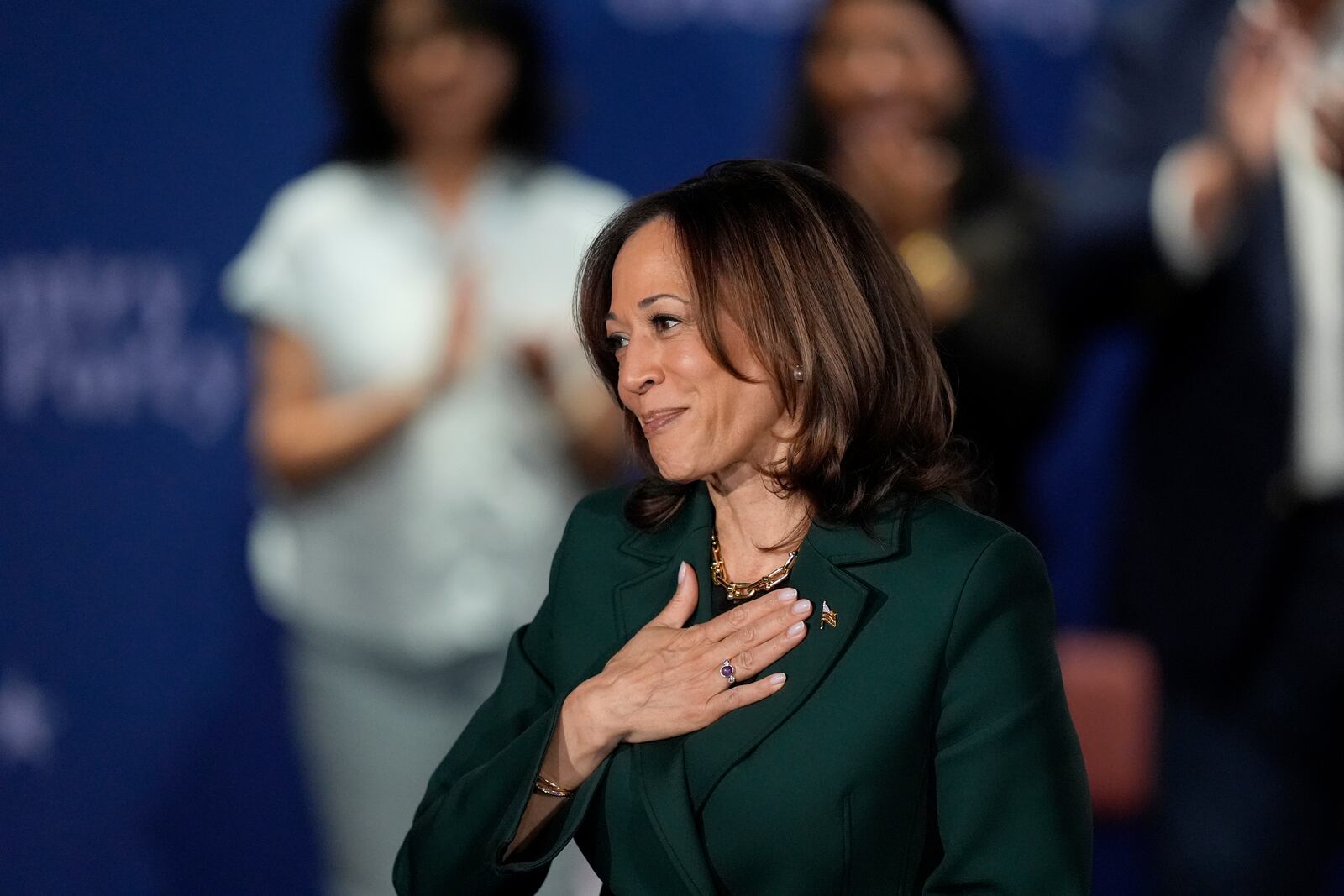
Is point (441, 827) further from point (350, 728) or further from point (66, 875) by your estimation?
point (66, 875)

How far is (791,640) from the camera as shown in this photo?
146 centimetres

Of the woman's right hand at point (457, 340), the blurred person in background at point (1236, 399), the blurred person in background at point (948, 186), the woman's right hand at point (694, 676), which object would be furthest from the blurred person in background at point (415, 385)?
the woman's right hand at point (694, 676)

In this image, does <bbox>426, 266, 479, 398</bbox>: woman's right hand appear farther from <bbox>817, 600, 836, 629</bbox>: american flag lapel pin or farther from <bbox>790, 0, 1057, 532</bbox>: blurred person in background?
<bbox>817, 600, 836, 629</bbox>: american flag lapel pin

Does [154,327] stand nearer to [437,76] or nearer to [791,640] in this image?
[437,76]

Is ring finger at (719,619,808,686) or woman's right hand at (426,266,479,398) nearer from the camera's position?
ring finger at (719,619,808,686)

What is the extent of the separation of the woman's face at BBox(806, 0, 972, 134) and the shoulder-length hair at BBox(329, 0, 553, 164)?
0.64m

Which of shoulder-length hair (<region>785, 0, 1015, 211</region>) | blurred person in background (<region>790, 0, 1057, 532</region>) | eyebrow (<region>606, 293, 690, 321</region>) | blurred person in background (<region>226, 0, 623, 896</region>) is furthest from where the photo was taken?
blurred person in background (<region>226, 0, 623, 896</region>)

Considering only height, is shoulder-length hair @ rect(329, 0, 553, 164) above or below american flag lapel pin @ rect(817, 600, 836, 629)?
above

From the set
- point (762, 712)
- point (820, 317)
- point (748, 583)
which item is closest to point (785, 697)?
point (762, 712)

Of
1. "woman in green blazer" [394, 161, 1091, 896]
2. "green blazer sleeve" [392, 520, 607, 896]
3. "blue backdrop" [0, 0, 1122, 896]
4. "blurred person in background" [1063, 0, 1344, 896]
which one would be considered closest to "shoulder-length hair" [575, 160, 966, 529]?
"woman in green blazer" [394, 161, 1091, 896]

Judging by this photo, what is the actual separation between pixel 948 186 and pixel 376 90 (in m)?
1.31

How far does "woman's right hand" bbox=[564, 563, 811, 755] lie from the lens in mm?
1462

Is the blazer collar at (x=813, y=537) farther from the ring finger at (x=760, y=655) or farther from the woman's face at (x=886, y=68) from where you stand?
the woman's face at (x=886, y=68)

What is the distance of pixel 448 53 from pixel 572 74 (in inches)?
11.4
